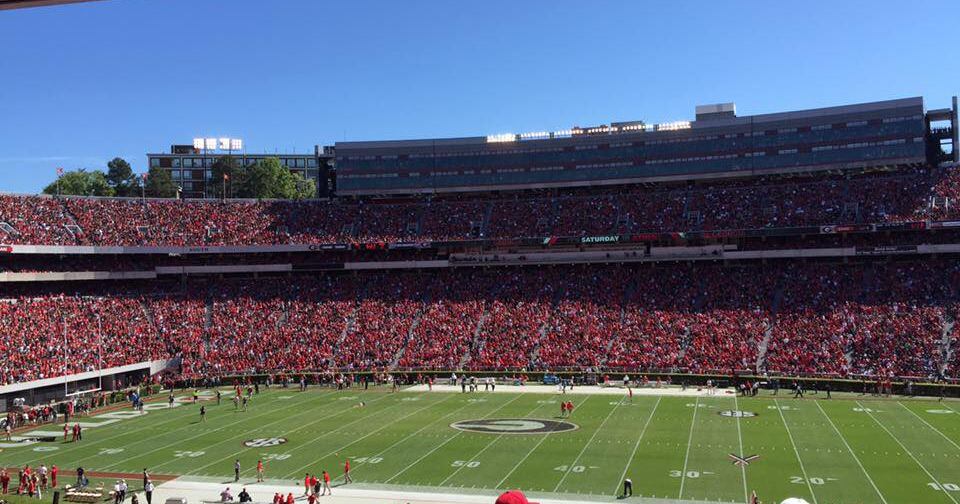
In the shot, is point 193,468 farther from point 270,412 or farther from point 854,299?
point 854,299

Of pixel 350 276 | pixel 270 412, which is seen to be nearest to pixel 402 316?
pixel 350 276

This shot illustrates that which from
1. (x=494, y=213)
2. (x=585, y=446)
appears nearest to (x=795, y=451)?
(x=585, y=446)

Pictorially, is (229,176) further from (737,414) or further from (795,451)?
(795,451)

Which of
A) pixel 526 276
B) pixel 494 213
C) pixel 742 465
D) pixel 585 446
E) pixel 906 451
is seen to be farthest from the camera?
pixel 494 213

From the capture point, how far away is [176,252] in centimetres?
6769

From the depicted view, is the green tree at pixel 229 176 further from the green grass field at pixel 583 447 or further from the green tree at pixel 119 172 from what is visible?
the green grass field at pixel 583 447

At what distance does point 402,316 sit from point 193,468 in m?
31.1

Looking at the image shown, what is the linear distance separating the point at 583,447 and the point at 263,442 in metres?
14.1

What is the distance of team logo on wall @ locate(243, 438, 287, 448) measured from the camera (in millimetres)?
35000

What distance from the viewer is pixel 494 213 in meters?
72.7

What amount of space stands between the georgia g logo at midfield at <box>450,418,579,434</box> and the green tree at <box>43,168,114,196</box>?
3683 inches

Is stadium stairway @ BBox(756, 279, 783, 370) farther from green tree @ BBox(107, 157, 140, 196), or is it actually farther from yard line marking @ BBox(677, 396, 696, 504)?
green tree @ BBox(107, 157, 140, 196)

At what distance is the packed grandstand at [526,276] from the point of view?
52.3m

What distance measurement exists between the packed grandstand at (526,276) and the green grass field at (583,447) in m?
8.99
